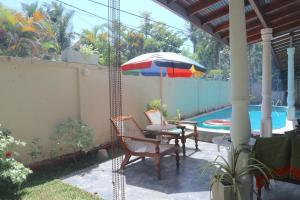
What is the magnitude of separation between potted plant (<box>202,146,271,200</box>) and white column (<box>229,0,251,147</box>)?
22cm

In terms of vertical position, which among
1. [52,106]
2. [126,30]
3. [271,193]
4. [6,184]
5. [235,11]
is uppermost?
[126,30]

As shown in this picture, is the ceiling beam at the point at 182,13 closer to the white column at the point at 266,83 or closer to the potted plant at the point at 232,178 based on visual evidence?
the white column at the point at 266,83

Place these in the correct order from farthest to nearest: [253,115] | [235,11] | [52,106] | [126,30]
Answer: [126,30] → [253,115] → [52,106] → [235,11]

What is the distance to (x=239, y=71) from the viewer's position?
3.19 m

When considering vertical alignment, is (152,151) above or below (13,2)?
below

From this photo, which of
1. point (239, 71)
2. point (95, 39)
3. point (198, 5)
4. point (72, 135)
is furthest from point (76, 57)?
point (95, 39)

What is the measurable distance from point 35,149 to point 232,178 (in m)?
3.85

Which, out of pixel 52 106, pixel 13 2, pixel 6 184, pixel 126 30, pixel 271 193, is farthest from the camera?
pixel 126 30

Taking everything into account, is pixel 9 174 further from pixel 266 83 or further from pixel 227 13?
pixel 266 83

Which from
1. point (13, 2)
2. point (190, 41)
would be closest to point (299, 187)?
point (13, 2)

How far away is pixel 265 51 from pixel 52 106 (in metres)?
5.13

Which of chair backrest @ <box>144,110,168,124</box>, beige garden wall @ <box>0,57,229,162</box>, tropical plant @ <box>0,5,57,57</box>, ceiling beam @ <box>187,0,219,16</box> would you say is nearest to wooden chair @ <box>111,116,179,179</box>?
beige garden wall @ <box>0,57,229,162</box>

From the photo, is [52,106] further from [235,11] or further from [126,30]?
[126,30]

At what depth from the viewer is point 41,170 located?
5289 mm
